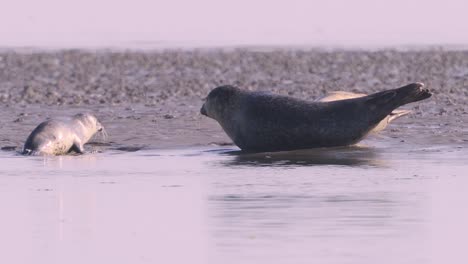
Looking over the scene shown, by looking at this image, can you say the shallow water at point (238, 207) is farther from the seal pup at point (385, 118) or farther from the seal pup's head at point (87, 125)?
the seal pup's head at point (87, 125)

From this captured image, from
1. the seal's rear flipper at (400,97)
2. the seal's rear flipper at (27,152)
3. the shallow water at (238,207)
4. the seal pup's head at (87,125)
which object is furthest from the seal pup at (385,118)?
the seal's rear flipper at (27,152)

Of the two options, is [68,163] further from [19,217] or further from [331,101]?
[19,217]

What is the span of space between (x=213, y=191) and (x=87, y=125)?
5.34 metres

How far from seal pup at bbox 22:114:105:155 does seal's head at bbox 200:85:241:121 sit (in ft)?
4.72

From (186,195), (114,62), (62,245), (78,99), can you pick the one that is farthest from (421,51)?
(62,245)

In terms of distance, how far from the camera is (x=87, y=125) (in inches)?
655

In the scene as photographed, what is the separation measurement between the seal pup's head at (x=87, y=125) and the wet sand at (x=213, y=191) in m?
0.18

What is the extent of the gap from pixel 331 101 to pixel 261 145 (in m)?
0.92

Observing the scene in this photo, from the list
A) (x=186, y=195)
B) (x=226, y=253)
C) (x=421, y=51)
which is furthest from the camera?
(x=421, y=51)

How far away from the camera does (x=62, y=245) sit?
880 cm

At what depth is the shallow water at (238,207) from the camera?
8.51 metres

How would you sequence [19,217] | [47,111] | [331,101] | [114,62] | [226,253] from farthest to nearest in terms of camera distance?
[114,62], [47,111], [331,101], [19,217], [226,253]

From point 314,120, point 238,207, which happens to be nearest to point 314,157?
point 314,120

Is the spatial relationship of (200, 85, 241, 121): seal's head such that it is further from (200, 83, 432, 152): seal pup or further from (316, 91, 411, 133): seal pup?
(316, 91, 411, 133): seal pup
